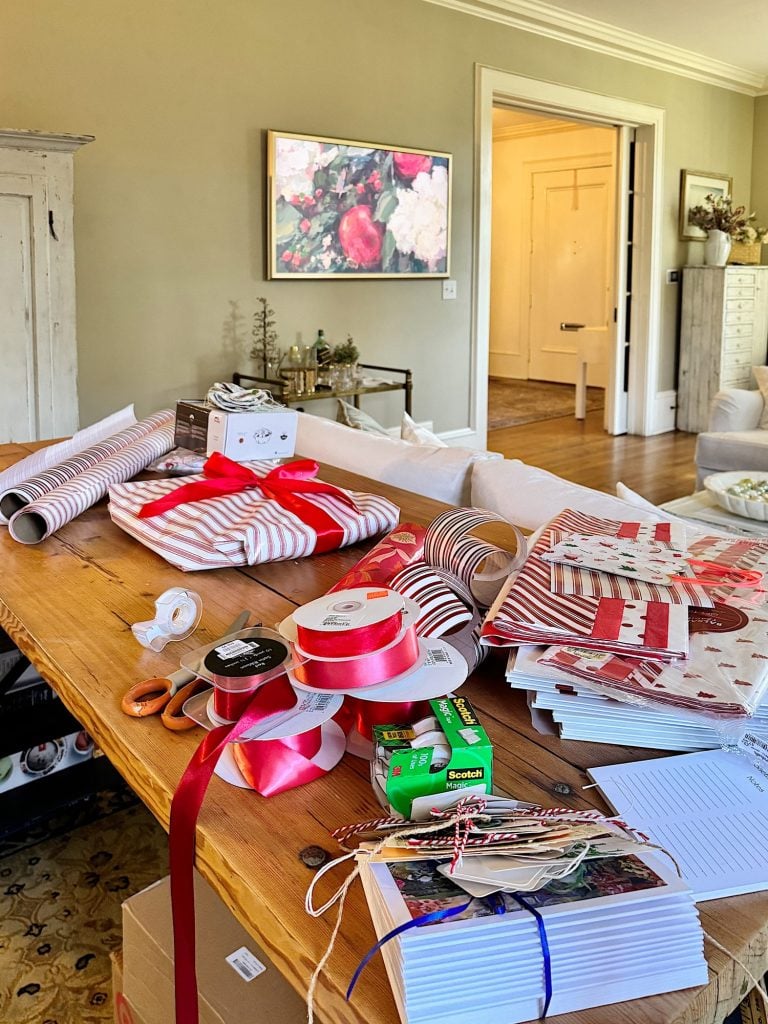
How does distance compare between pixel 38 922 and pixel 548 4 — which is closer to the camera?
pixel 38 922

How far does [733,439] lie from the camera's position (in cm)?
450

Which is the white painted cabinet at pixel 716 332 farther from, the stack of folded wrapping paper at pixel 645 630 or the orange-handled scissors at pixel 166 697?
the orange-handled scissors at pixel 166 697

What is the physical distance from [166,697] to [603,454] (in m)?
5.69

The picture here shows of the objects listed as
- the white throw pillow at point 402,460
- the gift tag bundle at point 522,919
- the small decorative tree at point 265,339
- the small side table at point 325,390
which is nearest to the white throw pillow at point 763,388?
the small side table at point 325,390

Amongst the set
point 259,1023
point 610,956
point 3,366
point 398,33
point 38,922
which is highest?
point 398,33

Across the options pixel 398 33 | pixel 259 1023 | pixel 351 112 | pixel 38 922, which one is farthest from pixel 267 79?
pixel 259 1023

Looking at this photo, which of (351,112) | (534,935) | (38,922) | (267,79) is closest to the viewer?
(534,935)

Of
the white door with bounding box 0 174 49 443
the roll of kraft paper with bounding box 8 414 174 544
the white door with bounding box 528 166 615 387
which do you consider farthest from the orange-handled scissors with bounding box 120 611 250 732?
the white door with bounding box 528 166 615 387

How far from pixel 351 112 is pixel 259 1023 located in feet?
14.4

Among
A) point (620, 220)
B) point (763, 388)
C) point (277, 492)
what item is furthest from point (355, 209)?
point (277, 492)

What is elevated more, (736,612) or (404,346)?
(404,346)

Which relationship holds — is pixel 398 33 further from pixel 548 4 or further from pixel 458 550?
pixel 458 550

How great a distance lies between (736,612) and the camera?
0.97 meters

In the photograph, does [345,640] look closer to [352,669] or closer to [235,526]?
[352,669]
